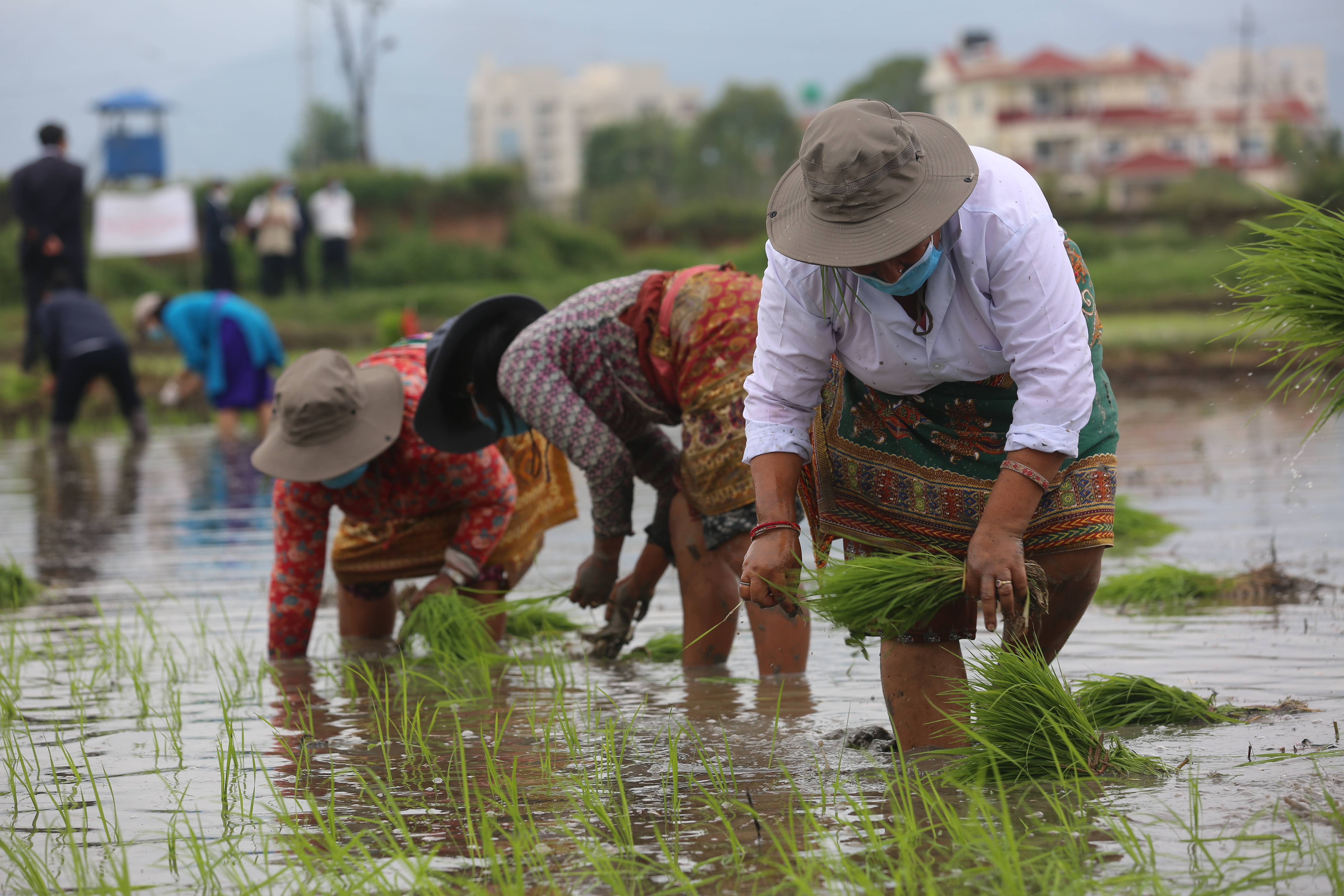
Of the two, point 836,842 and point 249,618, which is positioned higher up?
point 836,842

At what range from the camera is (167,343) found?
22.0 m

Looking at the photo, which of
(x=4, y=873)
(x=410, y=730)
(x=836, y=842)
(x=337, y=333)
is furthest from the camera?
(x=337, y=333)

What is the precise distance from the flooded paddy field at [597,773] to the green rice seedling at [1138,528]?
26 centimetres

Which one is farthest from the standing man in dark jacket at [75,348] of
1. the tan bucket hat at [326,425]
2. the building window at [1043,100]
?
the building window at [1043,100]

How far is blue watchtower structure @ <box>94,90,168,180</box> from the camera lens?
116 feet

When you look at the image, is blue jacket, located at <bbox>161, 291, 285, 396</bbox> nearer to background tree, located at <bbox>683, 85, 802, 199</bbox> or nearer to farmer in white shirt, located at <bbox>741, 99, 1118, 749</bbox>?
farmer in white shirt, located at <bbox>741, 99, 1118, 749</bbox>

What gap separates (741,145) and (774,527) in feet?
332

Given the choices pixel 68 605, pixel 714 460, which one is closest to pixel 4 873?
pixel 714 460

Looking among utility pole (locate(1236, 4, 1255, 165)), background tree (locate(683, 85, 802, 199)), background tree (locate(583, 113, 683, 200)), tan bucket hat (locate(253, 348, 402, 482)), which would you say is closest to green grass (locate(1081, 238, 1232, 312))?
tan bucket hat (locate(253, 348, 402, 482))

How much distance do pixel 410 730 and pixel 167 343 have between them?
1968 centimetres

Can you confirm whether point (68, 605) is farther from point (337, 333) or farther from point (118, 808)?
point (337, 333)

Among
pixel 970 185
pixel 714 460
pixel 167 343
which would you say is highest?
pixel 970 185

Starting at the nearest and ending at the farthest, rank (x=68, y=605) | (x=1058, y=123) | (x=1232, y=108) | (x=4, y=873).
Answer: (x=4, y=873) < (x=68, y=605) < (x=1058, y=123) < (x=1232, y=108)

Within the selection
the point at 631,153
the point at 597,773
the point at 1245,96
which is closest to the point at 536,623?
the point at 597,773
